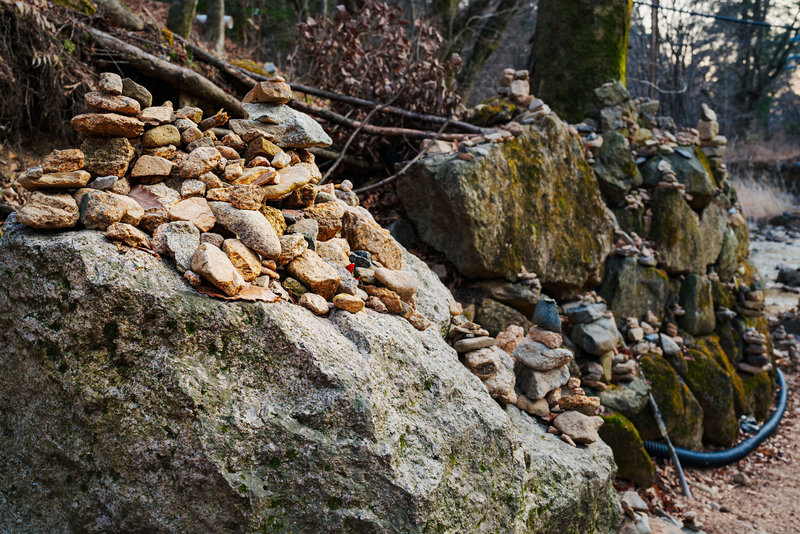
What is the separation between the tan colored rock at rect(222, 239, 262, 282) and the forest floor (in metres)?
4.03

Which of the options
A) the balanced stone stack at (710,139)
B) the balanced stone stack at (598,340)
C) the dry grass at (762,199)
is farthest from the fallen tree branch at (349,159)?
the dry grass at (762,199)

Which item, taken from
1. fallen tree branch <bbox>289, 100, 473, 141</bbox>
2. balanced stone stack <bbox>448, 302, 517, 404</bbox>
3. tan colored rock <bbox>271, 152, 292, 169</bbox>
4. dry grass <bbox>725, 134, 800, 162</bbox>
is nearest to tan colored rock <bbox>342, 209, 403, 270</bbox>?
tan colored rock <bbox>271, 152, 292, 169</bbox>

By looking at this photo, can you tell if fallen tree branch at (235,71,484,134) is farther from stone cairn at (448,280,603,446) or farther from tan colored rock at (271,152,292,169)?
tan colored rock at (271,152,292,169)

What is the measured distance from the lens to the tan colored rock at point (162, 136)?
87.8 inches

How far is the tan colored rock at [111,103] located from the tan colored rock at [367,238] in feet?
3.57

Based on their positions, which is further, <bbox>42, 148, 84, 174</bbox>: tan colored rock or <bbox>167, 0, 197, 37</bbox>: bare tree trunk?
<bbox>167, 0, 197, 37</bbox>: bare tree trunk

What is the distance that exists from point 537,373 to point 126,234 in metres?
2.26

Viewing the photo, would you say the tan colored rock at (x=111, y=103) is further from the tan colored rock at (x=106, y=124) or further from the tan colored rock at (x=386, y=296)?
the tan colored rock at (x=386, y=296)

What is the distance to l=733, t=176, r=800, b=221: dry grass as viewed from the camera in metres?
14.9

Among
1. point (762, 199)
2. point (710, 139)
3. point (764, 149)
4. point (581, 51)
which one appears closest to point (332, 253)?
point (581, 51)

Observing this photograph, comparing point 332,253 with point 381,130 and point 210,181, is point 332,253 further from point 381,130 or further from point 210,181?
point 381,130

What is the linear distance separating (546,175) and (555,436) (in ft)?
8.80

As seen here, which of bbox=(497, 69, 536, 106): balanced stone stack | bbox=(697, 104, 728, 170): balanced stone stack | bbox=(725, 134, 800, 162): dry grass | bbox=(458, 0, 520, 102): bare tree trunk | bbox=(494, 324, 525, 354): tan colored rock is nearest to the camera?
bbox=(494, 324, 525, 354): tan colored rock

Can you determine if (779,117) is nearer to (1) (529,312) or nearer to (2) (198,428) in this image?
(1) (529,312)
